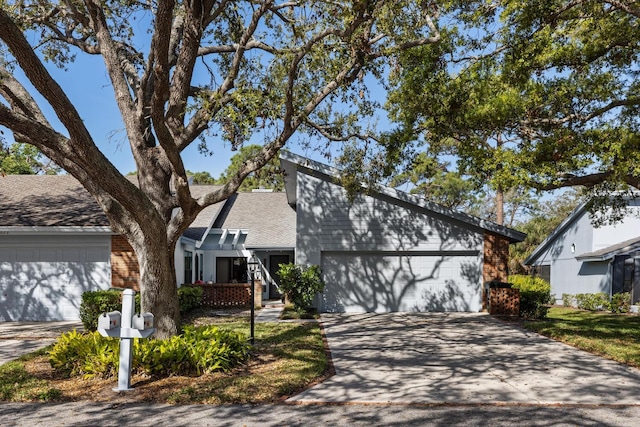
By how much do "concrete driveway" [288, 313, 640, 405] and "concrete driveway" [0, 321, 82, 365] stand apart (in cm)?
633

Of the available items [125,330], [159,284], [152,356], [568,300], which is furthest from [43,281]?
[568,300]

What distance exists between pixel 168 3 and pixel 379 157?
6.92m

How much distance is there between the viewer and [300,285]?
1467 centimetres

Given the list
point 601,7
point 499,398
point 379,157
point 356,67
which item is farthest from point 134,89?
point 601,7

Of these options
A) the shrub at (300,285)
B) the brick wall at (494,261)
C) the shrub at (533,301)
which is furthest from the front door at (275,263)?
the shrub at (533,301)

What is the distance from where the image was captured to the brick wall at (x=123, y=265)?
13.7 m

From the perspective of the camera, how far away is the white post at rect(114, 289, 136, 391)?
6.39 m

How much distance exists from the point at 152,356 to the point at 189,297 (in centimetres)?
819

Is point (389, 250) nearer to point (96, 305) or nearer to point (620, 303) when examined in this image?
point (96, 305)

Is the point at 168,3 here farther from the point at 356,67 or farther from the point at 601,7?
the point at 601,7

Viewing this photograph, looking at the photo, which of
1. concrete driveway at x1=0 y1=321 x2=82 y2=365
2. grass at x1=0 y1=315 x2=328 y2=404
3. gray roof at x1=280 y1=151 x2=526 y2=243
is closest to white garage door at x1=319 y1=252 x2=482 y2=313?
gray roof at x1=280 y1=151 x2=526 y2=243

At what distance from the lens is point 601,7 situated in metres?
9.84

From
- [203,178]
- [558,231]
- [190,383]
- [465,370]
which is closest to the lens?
[190,383]

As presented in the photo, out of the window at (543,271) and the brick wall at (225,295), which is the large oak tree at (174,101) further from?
the window at (543,271)
